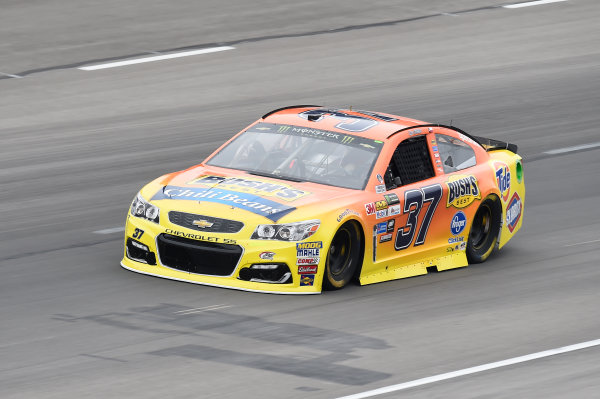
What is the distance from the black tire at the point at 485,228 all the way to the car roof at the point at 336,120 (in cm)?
108

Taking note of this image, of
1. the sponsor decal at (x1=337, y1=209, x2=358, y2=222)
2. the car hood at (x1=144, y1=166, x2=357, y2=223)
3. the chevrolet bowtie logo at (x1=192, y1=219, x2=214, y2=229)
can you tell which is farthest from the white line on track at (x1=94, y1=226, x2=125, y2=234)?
the sponsor decal at (x1=337, y1=209, x2=358, y2=222)

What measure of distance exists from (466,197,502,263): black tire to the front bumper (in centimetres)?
243

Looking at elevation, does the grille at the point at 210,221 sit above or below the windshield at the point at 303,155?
below

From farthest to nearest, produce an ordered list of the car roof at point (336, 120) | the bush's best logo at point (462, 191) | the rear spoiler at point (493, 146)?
the rear spoiler at point (493, 146) → the bush's best logo at point (462, 191) → the car roof at point (336, 120)

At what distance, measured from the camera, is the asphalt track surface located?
882 cm

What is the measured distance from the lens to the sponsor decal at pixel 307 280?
1056 cm

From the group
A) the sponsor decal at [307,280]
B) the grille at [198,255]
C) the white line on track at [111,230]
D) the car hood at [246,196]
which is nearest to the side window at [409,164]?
the car hood at [246,196]

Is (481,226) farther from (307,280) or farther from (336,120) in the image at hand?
(307,280)

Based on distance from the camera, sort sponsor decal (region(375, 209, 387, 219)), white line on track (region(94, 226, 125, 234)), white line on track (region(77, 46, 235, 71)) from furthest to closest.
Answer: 1. white line on track (region(77, 46, 235, 71))
2. white line on track (region(94, 226, 125, 234))
3. sponsor decal (region(375, 209, 387, 219))

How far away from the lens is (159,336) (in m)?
9.36

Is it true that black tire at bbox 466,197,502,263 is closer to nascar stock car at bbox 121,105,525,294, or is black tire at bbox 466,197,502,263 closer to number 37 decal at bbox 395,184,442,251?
nascar stock car at bbox 121,105,525,294

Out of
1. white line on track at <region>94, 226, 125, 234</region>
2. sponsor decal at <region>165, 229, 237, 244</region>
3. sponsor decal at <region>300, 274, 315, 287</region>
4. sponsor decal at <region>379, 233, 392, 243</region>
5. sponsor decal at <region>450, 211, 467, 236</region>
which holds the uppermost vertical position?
sponsor decal at <region>165, 229, 237, 244</region>

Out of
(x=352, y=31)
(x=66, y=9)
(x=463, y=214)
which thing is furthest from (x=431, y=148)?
(x=66, y=9)

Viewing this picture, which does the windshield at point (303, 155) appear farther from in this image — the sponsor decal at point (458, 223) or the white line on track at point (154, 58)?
the white line on track at point (154, 58)
